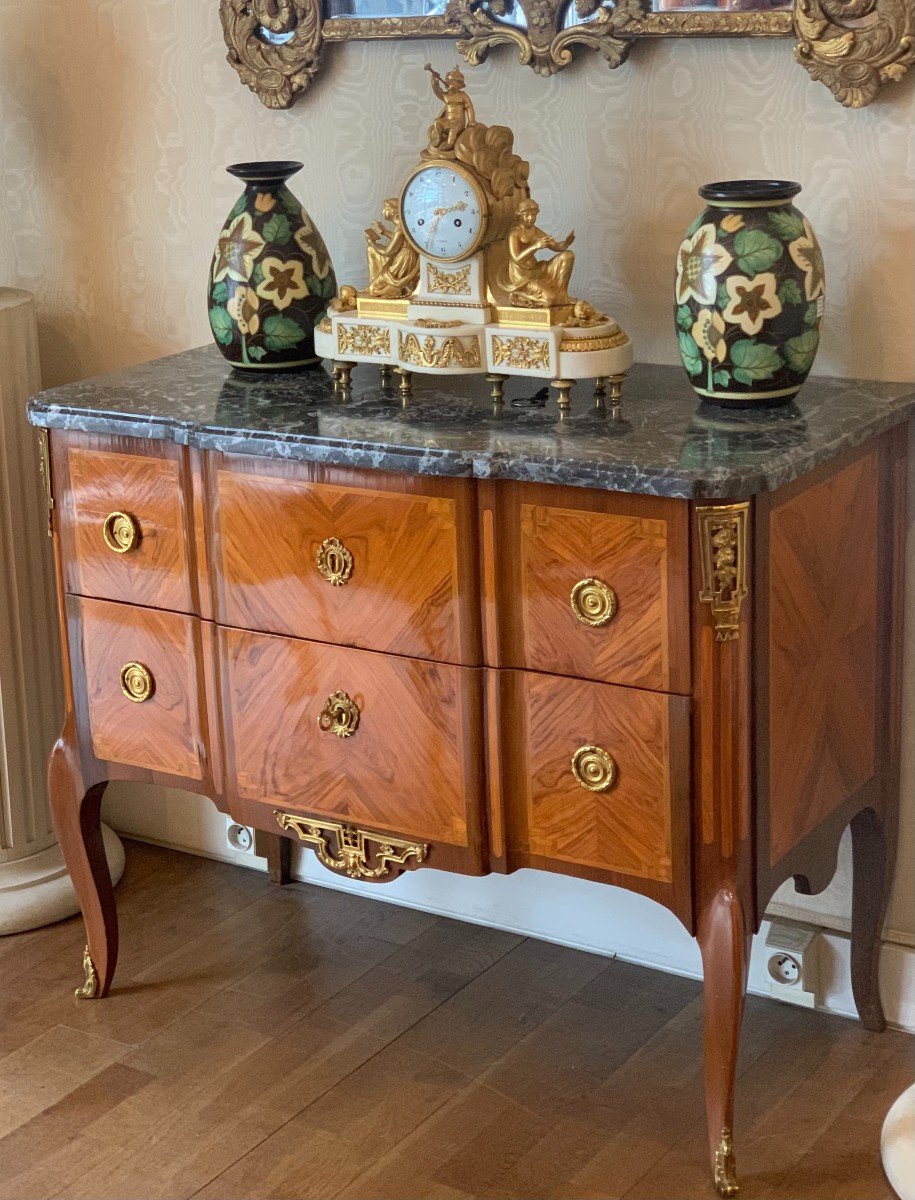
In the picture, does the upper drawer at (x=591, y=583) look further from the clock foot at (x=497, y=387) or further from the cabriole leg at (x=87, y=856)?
the cabriole leg at (x=87, y=856)

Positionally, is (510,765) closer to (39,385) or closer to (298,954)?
(298,954)

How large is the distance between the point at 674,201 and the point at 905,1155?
4.16 ft

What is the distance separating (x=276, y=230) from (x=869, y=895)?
4.06 feet

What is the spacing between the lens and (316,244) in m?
2.29

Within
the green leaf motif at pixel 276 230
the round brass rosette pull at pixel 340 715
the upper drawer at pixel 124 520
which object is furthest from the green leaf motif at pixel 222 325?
the round brass rosette pull at pixel 340 715

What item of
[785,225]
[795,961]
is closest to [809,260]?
[785,225]

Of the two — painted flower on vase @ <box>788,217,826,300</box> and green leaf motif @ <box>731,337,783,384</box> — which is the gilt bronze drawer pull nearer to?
green leaf motif @ <box>731,337,783,384</box>

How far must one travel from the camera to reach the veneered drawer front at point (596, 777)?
1.86m

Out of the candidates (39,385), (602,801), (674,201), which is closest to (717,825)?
(602,801)

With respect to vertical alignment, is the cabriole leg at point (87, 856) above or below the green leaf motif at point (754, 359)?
below

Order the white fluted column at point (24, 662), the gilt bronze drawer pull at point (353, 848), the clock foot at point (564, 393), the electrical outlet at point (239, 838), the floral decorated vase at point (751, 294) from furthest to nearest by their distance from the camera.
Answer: the electrical outlet at point (239, 838)
the white fluted column at point (24, 662)
the gilt bronze drawer pull at point (353, 848)
the clock foot at point (564, 393)
the floral decorated vase at point (751, 294)

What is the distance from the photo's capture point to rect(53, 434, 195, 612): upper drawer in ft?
7.00

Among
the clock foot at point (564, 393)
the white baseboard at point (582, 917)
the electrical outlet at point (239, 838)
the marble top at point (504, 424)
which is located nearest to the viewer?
the marble top at point (504, 424)

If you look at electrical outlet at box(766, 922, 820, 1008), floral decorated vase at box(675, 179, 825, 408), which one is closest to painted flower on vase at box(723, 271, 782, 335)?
floral decorated vase at box(675, 179, 825, 408)
